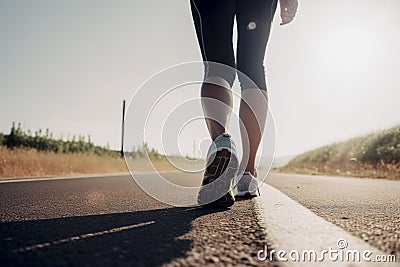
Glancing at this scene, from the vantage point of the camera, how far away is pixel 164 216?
2.38 m

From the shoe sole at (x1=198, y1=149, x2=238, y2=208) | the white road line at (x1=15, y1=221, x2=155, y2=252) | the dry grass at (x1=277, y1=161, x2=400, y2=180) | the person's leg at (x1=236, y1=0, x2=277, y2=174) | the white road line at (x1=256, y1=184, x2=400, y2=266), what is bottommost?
the white road line at (x1=15, y1=221, x2=155, y2=252)

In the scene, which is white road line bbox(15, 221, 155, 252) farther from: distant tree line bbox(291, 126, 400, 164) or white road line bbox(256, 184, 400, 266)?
distant tree line bbox(291, 126, 400, 164)

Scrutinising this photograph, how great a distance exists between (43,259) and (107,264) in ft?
0.69

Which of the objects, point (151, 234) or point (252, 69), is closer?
point (151, 234)

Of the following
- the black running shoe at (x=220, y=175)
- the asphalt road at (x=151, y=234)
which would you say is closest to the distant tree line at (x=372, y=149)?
the black running shoe at (x=220, y=175)

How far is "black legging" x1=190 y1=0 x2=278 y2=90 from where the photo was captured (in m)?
3.06

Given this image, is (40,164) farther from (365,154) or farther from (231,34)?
(365,154)

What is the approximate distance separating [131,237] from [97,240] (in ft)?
0.43

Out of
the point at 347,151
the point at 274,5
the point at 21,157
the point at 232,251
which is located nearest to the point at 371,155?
the point at 347,151

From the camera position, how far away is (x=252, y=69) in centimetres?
326

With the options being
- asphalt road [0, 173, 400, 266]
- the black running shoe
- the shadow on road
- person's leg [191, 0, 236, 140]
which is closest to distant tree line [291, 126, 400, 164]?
person's leg [191, 0, 236, 140]

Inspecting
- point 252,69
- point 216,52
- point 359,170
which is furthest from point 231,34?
point 359,170

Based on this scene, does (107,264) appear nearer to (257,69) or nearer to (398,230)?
(398,230)

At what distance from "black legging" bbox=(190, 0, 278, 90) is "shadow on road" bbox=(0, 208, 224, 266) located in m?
1.16
